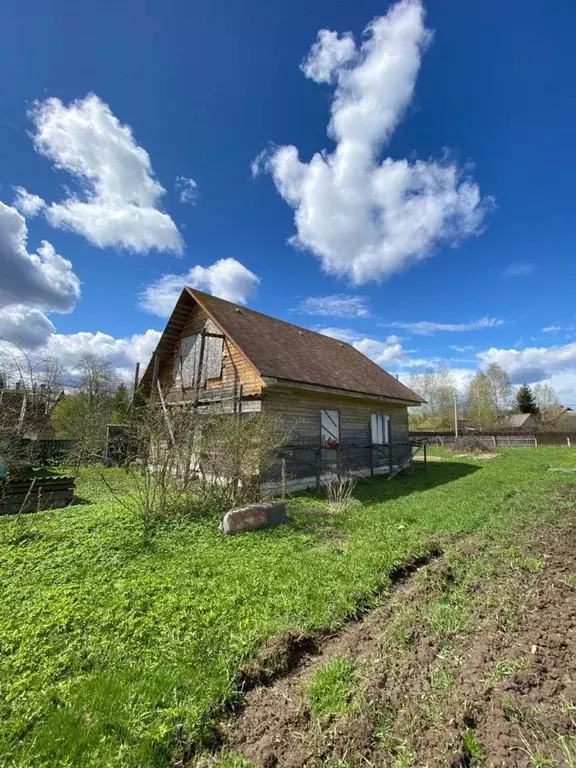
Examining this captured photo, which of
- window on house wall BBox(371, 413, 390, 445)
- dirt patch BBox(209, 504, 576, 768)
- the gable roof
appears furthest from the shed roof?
dirt patch BBox(209, 504, 576, 768)

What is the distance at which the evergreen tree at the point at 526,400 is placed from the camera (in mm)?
49812

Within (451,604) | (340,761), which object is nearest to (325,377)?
(451,604)

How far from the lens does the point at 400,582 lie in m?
5.04

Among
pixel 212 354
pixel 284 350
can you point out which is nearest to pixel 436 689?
pixel 212 354

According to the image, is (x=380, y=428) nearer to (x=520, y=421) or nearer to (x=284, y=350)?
(x=284, y=350)

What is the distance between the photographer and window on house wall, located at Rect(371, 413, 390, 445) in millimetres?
16625

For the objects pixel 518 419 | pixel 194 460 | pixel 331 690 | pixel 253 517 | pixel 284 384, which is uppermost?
pixel 284 384

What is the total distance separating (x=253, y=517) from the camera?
702cm

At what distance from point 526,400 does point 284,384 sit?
49838mm

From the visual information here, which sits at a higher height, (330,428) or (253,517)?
(330,428)

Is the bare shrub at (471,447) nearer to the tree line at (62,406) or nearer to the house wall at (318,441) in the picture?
the house wall at (318,441)

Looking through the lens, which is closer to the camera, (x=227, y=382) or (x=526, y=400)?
(x=227, y=382)

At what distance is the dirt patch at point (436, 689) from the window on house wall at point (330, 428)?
347 inches

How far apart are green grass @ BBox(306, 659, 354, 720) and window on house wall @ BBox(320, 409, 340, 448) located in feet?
33.2
